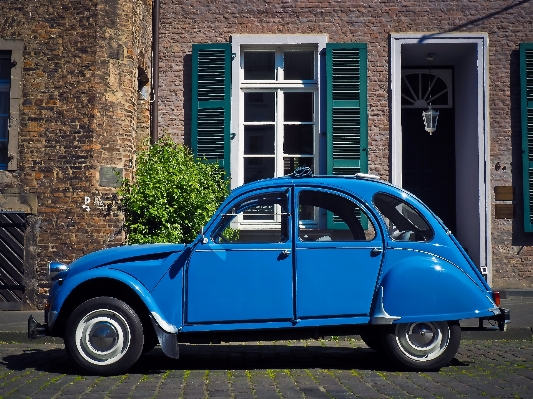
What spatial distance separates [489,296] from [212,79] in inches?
311

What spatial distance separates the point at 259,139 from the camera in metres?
14.9

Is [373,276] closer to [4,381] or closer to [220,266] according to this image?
[220,266]

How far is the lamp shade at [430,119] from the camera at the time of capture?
48.3 ft

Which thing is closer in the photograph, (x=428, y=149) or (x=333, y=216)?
(x=333, y=216)

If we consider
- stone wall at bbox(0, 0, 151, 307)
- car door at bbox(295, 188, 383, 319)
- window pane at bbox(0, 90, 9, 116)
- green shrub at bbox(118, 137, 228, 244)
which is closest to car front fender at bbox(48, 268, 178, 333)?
car door at bbox(295, 188, 383, 319)

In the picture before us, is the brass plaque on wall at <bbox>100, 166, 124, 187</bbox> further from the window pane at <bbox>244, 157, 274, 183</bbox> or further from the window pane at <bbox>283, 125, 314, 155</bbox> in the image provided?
the window pane at <bbox>283, 125, 314, 155</bbox>

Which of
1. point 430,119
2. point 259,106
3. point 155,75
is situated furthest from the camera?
point 259,106

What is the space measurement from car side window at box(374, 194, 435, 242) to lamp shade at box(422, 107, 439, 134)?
7053mm

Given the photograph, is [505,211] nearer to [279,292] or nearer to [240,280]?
[279,292]

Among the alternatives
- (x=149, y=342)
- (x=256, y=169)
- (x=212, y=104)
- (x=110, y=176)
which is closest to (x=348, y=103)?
(x=256, y=169)

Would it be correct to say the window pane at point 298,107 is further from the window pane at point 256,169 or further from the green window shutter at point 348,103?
the window pane at point 256,169

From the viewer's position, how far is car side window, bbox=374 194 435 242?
309 inches

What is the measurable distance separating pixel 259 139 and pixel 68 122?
3541 millimetres

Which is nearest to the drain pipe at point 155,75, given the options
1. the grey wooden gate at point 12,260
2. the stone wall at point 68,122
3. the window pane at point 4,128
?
the stone wall at point 68,122
